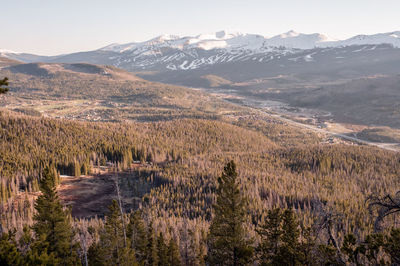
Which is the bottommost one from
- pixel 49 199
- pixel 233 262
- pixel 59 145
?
pixel 59 145

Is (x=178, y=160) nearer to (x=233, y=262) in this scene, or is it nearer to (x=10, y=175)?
(x=10, y=175)

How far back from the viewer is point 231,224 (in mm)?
30922

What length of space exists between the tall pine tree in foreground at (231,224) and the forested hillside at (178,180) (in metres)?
0.37

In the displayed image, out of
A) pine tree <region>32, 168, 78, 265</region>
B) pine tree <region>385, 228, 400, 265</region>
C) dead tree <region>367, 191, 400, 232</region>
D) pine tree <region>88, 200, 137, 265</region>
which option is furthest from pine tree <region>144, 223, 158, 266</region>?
dead tree <region>367, 191, 400, 232</region>

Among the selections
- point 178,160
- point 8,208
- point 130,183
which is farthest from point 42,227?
point 178,160

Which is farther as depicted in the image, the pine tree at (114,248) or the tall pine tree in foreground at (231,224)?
the pine tree at (114,248)

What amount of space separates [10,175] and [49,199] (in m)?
86.6

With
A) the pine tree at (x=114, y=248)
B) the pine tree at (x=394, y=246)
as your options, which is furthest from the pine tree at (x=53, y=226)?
the pine tree at (x=394, y=246)

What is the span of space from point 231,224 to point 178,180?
77.5 m

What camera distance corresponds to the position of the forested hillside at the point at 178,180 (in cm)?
4653

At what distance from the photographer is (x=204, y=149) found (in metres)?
161

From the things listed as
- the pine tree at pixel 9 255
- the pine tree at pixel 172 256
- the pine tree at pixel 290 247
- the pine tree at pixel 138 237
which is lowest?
the pine tree at pixel 172 256

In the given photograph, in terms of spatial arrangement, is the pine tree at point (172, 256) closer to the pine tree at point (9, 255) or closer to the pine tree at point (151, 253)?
the pine tree at point (151, 253)

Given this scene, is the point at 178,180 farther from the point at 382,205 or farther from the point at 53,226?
the point at 382,205
